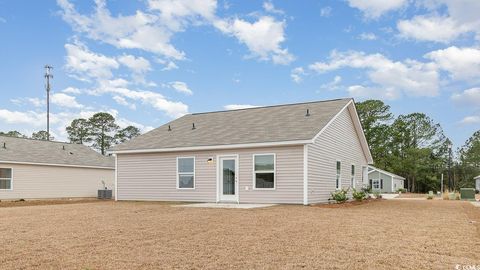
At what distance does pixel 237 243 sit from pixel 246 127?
A: 1233 centimetres

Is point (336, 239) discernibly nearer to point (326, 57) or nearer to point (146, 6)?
point (146, 6)

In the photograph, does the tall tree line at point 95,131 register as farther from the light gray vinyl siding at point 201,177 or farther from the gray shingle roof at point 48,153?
the light gray vinyl siding at point 201,177

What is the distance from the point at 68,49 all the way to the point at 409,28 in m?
17.8

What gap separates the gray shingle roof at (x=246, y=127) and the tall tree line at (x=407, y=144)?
3647cm

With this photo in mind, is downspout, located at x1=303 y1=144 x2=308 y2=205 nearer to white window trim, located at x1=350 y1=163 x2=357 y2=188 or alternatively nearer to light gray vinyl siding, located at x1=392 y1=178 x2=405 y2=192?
white window trim, located at x1=350 y1=163 x2=357 y2=188

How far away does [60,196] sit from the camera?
91.6ft

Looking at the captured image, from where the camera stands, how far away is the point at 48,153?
28844mm

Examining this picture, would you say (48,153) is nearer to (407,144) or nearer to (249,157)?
(249,157)

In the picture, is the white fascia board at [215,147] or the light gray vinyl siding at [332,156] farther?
the light gray vinyl siding at [332,156]

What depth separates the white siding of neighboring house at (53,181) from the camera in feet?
83.6

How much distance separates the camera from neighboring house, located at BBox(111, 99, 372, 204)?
16.7m

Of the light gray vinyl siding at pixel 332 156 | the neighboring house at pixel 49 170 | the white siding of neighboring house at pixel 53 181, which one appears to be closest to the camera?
the light gray vinyl siding at pixel 332 156

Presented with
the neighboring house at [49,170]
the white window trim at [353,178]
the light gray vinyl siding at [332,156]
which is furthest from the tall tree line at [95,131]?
the white window trim at [353,178]

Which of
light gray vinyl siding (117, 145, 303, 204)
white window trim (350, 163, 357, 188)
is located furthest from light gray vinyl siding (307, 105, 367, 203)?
light gray vinyl siding (117, 145, 303, 204)
